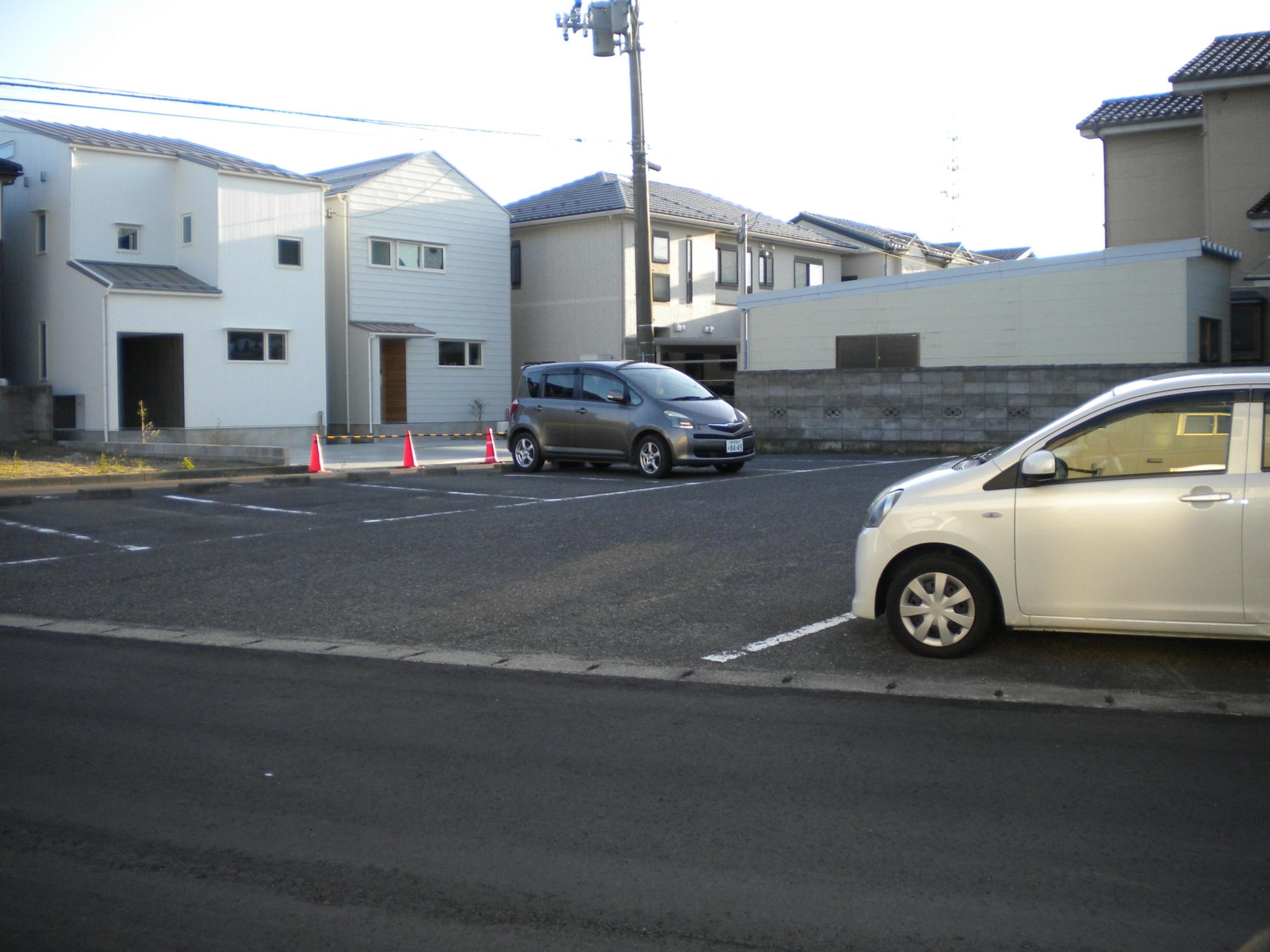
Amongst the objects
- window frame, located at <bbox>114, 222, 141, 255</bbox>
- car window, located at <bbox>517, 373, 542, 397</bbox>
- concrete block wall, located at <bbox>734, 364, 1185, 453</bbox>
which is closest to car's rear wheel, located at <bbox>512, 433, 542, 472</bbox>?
car window, located at <bbox>517, 373, 542, 397</bbox>

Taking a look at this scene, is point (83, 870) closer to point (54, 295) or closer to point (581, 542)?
point (581, 542)

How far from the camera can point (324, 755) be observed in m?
5.14

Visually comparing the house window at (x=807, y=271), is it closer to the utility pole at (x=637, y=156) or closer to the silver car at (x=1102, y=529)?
the utility pole at (x=637, y=156)

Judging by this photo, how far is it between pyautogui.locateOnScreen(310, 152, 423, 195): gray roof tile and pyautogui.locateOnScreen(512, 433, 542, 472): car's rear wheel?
14492 mm

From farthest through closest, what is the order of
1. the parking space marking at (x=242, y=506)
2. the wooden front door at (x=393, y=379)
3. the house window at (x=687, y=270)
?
1. the house window at (x=687, y=270)
2. the wooden front door at (x=393, y=379)
3. the parking space marking at (x=242, y=506)

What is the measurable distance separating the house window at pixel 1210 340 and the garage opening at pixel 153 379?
21721 mm

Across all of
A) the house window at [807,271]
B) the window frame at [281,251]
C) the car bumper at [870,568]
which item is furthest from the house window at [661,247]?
the car bumper at [870,568]

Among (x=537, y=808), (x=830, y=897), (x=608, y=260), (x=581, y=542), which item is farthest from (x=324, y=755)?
(x=608, y=260)

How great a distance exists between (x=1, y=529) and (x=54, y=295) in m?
17.3

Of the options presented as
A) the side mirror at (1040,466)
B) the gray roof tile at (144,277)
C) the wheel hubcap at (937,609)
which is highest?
the gray roof tile at (144,277)

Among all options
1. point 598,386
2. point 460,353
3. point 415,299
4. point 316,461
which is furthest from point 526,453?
point 460,353

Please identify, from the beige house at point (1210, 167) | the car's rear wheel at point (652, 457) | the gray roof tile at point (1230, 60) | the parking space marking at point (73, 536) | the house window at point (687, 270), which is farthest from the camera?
the house window at point (687, 270)

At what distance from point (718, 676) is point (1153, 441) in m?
2.70

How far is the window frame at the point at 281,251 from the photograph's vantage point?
29.2m
